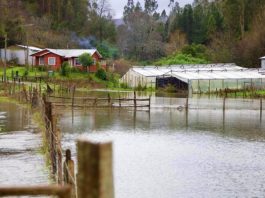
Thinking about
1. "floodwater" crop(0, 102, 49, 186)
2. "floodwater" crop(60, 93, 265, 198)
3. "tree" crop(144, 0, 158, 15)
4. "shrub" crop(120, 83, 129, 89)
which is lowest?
"floodwater" crop(60, 93, 265, 198)

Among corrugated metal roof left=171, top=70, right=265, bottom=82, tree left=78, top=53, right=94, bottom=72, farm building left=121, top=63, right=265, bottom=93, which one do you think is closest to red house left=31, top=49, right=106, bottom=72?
tree left=78, top=53, right=94, bottom=72

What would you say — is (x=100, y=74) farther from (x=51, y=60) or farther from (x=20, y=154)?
(x=20, y=154)

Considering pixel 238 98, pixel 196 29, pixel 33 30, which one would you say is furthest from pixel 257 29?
pixel 33 30

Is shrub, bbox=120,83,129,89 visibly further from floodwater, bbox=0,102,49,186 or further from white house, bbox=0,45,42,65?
floodwater, bbox=0,102,49,186

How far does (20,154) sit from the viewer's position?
17.5m

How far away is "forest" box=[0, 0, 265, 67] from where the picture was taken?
72.3 meters

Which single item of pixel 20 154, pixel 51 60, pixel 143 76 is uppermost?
pixel 51 60

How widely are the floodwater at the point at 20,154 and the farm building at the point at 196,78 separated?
28.5 meters

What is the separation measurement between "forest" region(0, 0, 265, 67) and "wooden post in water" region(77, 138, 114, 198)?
6883 centimetres

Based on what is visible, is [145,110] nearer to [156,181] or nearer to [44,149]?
[44,149]

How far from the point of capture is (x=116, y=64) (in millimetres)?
75875

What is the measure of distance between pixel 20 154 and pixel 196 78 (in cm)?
3871

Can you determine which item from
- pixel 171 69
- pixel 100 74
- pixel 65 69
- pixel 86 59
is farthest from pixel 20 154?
pixel 171 69

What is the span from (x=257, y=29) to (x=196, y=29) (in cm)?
1786
